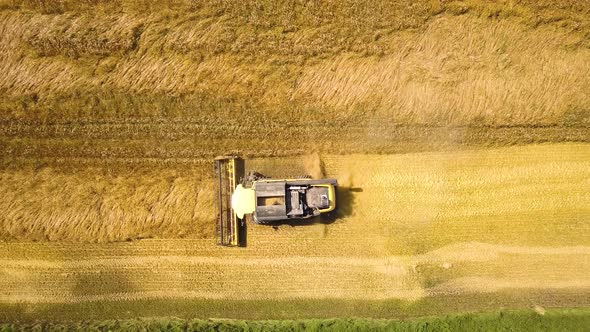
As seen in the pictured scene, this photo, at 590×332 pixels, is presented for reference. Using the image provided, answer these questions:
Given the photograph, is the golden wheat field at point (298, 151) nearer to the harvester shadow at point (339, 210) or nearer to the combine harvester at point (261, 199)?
the harvester shadow at point (339, 210)

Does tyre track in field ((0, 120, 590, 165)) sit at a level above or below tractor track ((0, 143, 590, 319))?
above

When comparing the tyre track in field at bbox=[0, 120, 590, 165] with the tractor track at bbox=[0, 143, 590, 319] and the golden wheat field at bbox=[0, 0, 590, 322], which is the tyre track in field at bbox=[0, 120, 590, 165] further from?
the tractor track at bbox=[0, 143, 590, 319]

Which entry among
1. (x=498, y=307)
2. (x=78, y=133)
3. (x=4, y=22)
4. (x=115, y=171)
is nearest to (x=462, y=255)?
(x=498, y=307)

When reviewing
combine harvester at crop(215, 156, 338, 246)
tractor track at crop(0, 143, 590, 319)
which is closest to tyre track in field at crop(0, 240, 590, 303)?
tractor track at crop(0, 143, 590, 319)

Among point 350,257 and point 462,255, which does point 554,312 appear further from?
point 350,257

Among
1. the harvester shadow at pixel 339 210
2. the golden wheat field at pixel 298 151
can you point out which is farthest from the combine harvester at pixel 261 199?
the golden wheat field at pixel 298 151

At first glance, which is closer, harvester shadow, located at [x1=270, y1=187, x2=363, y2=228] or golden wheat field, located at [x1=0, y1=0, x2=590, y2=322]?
golden wheat field, located at [x1=0, y1=0, x2=590, y2=322]
